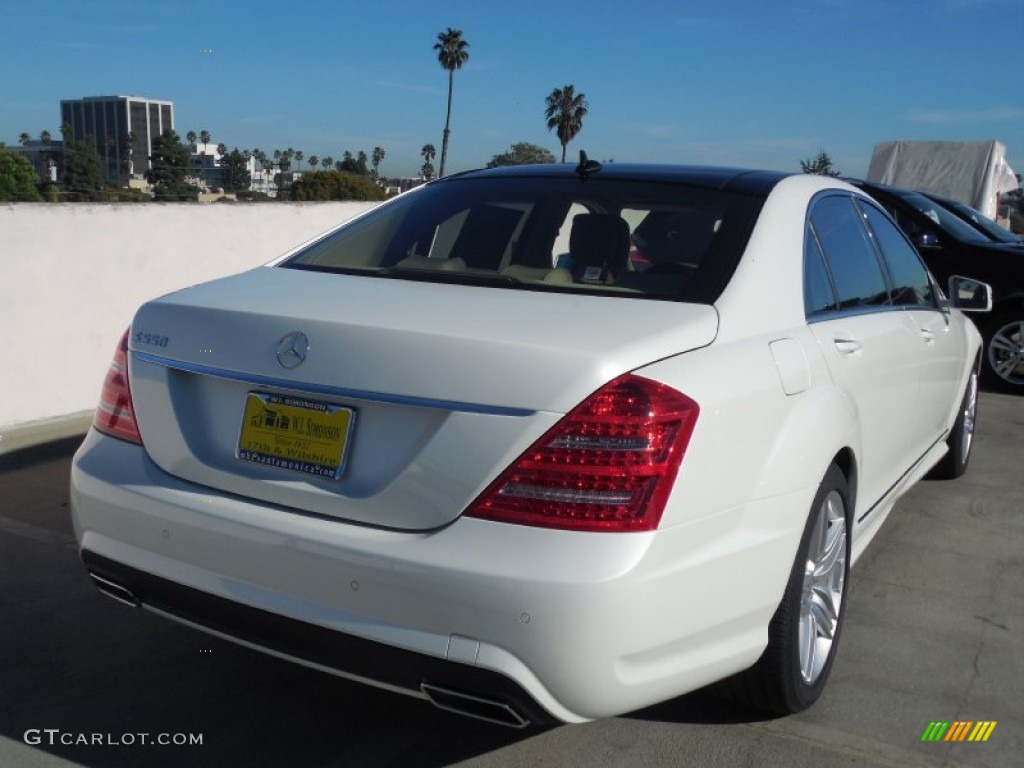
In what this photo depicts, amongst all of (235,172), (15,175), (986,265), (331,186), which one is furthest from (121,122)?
(986,265)

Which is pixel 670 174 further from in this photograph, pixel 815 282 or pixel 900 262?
pixel 900 262

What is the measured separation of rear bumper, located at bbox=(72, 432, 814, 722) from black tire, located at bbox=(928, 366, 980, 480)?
3258 mm

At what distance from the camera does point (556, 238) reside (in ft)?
11.2

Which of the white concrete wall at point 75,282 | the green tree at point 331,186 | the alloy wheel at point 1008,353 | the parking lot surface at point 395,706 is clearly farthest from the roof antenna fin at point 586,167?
the green tree at point 331,186

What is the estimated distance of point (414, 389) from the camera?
91.0 inches

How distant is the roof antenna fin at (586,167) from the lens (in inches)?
140

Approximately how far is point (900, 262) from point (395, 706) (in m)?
2.70

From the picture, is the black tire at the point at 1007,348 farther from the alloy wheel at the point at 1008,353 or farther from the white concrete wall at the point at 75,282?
the white concrete wall at the point at 75,282

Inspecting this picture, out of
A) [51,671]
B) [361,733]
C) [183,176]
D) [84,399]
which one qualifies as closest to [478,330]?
[361,733]

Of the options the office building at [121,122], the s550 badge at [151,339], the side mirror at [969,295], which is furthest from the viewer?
the office building at [121,122]

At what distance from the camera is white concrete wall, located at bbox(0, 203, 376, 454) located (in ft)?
19.3

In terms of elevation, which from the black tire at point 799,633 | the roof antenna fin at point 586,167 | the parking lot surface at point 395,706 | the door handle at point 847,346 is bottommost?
the parking lot surface at point 395,706

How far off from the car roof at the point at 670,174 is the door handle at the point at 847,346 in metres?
0.51

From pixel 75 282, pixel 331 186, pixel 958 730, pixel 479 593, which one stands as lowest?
pixel 331 186
